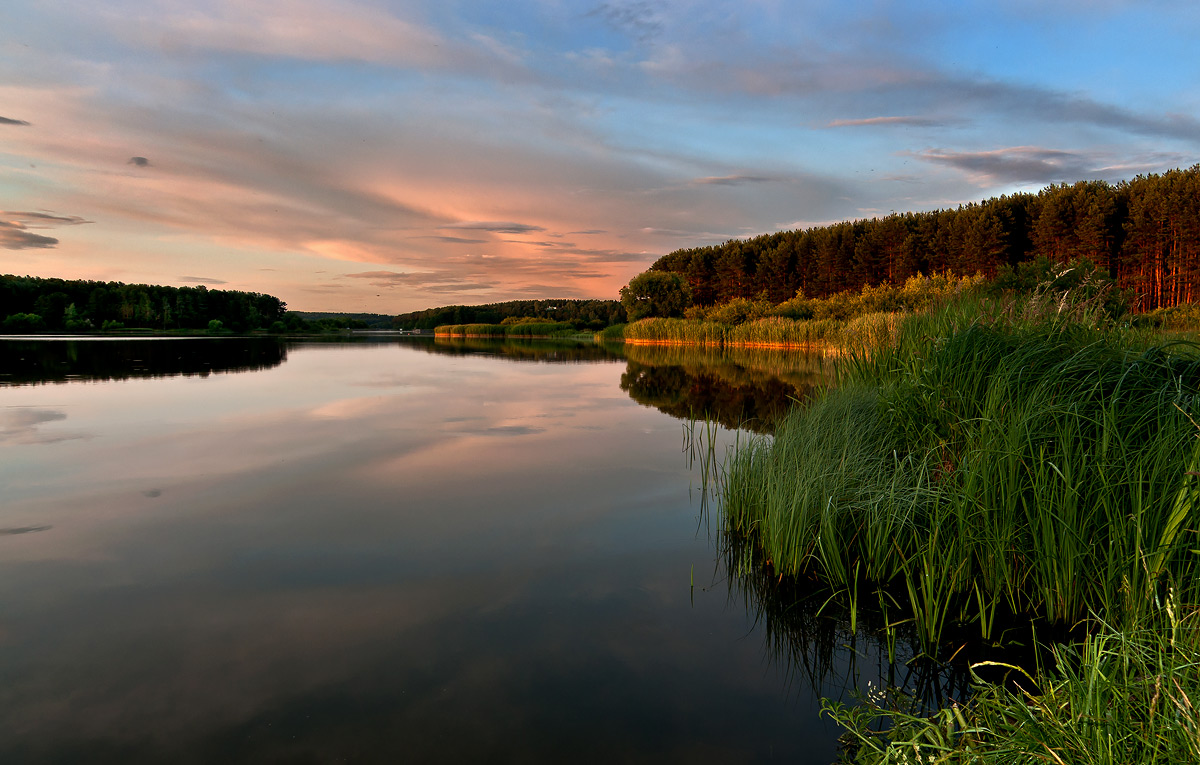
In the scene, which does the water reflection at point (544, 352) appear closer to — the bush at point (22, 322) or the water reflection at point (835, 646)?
the water reflection at point (835, 646)

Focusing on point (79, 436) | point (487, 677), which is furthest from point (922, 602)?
point (79, 436)

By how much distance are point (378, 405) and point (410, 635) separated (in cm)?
1101

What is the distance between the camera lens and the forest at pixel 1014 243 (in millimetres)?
40656

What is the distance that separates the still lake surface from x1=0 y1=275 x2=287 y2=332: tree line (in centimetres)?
7311

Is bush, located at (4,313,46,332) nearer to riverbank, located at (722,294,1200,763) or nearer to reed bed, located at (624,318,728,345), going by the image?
reed bed, located at (624,318,728,345)

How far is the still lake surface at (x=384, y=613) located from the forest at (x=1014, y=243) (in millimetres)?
30168

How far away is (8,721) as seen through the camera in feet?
9.34

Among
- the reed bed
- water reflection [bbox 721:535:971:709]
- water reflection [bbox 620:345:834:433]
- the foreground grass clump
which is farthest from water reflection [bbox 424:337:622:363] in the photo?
the foreground grass clump

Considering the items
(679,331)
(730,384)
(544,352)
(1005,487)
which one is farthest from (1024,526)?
(679,331)

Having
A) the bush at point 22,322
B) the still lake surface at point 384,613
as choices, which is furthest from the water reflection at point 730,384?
the bush at point 22,322

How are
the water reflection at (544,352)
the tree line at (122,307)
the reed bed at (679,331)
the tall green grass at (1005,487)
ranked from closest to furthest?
the tall green grass at (1005,487)
the water reflection at (544,352)
the reed bed at (679,331)
the tree line at (122,307)

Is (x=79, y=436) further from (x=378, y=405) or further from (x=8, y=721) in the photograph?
(x=8, y=721)

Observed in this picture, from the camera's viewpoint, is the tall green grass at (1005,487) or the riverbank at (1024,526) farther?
the tall green grass at (1005,487)

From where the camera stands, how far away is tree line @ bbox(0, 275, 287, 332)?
62812mm
